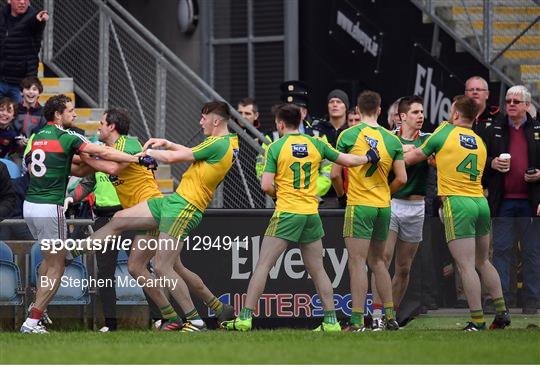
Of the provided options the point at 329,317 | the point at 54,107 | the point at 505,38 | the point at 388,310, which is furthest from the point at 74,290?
the point at 505,38

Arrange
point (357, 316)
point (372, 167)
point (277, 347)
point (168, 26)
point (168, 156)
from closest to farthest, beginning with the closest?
point (277, 347) < point (168, 156) < point (357, 316) < point (372, 167) < point (168, 26)

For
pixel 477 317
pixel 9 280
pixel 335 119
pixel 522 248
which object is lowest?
pixel 477 317

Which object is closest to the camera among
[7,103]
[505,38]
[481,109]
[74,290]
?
[74,290]

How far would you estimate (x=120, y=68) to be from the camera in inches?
780

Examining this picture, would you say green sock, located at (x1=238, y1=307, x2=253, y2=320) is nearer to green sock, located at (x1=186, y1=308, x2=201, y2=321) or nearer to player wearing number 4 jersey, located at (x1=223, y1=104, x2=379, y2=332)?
player wearing number 4 jersey, located at (x1=223, y1=104, x2=379, y2=332)

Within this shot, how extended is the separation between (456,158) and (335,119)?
11.1 ft

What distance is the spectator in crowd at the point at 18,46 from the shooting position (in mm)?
18375

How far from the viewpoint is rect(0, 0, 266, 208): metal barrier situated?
19297mm

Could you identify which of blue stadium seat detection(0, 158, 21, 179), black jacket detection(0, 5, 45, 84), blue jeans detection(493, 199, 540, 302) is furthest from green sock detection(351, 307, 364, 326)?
black jacket detection(0, 5, 45, 84)

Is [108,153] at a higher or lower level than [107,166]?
higher

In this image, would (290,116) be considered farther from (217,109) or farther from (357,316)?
(357,316)

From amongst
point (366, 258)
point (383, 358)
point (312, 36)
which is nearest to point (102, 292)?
point (366, 258)

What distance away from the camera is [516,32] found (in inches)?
777
